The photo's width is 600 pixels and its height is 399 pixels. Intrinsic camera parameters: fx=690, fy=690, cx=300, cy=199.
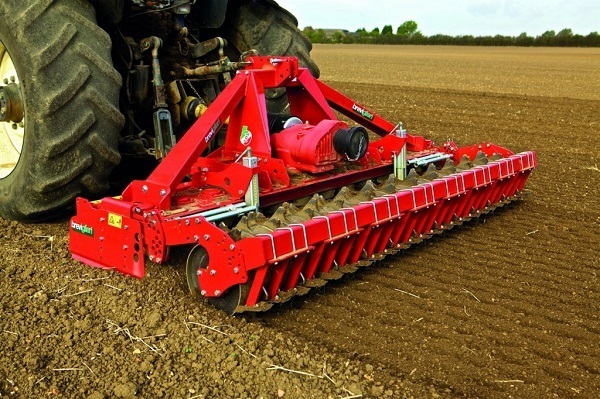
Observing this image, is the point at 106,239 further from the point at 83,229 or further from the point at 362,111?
the point at 362,111

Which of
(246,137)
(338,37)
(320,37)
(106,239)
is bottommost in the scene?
(320,37)

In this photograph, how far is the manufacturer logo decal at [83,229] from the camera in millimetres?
3412

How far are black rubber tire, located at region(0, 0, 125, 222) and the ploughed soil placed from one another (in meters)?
0.48

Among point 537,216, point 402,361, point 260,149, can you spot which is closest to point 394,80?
point 537,216

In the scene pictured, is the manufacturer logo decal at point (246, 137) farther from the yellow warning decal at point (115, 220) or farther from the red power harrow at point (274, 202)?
the yellow warning decal at point (115, 220)

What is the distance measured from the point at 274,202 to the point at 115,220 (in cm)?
84

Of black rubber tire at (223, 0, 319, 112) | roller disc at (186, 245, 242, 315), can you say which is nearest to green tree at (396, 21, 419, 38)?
black rubber tire at (223, 0, 319, 112)

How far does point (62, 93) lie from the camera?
3416 millimetres

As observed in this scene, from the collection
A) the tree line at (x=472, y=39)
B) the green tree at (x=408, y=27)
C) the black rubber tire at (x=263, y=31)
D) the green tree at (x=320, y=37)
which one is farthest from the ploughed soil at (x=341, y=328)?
the green tree at (x=408, y=27)

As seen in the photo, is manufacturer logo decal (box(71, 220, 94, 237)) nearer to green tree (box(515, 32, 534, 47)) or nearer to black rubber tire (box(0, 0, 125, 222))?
black rubber tire (box(0, 0, 125, 222))

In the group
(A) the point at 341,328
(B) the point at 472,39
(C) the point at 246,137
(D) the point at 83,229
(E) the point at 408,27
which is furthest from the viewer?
(E) the point at 408,27

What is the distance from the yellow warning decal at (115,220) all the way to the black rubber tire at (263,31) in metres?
2.02

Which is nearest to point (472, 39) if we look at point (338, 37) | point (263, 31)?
point (338, 37)

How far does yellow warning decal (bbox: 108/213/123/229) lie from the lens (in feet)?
10.6
